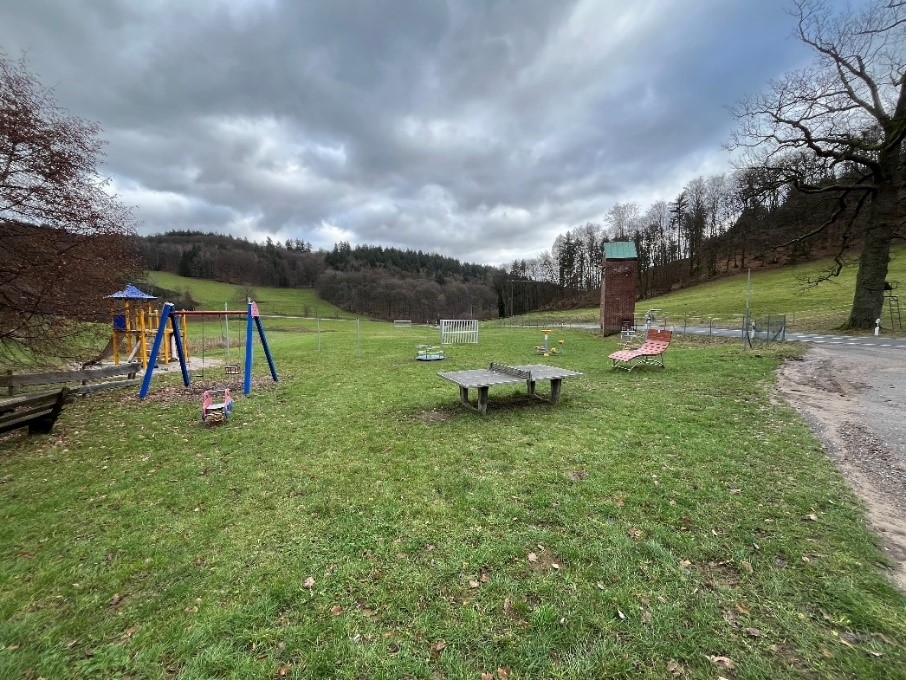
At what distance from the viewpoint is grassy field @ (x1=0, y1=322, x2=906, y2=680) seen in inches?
90.0

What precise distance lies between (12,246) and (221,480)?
5595 millimetres

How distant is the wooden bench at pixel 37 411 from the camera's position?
5977 mm

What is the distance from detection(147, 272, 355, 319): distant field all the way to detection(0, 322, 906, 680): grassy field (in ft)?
208

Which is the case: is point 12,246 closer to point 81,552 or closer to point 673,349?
point 81,552

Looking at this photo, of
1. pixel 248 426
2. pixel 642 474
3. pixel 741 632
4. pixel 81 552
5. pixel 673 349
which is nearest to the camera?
pixel 741 632

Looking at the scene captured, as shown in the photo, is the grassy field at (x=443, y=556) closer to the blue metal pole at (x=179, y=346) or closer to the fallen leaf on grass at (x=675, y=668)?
the fallen leaf on grass at (x=675, y=668)

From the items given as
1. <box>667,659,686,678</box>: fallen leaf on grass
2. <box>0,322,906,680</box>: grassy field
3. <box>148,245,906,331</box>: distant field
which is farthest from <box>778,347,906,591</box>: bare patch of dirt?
<box>148,245,906,331</box>: distant field

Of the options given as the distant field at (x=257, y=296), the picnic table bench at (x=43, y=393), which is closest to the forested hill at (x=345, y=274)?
the distant field at (x=257, y=296)

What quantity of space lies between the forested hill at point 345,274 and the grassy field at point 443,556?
71.7 meters

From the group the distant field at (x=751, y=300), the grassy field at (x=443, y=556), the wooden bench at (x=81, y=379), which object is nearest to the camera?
the grassy field at (x=443, y=556)

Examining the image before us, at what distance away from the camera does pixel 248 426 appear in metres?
6.75

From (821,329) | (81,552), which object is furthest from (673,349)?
(81,552)

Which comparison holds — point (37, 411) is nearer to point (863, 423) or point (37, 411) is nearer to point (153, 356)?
point (153, 356)

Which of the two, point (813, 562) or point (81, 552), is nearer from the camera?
point (813, 562)
